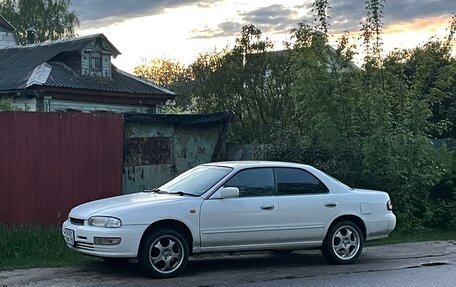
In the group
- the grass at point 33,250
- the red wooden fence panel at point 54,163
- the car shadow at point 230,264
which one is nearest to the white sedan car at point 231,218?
the car shadow at point 230,264

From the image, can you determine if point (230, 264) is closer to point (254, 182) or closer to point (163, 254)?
point (254, 182)

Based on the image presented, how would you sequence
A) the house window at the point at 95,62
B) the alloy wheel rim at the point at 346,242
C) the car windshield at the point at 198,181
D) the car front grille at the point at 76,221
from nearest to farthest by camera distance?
→ the car front grille at the point at 76,221, the car windshield at the point at 198,181, the alloy wheel rim at the point at 346,242, the house window at the point at 95,62

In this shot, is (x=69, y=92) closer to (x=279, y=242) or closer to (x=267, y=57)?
(x=267, y=57)

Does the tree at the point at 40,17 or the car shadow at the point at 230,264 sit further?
the tree at the point at 40,17

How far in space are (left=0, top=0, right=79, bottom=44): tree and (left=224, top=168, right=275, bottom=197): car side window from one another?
1382 inches

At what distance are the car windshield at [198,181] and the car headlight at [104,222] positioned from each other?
4.26ft

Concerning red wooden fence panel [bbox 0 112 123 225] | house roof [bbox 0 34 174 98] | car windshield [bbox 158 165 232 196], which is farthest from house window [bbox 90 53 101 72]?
car windshield [bbox 158 165 232 196]

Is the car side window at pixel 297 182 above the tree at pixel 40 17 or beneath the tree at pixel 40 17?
beneath

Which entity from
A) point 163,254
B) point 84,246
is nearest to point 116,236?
point 84,246

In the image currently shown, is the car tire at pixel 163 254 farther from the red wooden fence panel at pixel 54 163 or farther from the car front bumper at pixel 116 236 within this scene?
the red wooden fence panel at pixel 54 163

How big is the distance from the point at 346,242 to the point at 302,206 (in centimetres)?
98

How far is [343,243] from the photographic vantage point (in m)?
10.4

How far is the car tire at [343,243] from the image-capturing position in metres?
10.2

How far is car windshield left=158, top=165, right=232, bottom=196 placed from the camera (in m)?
9.77
